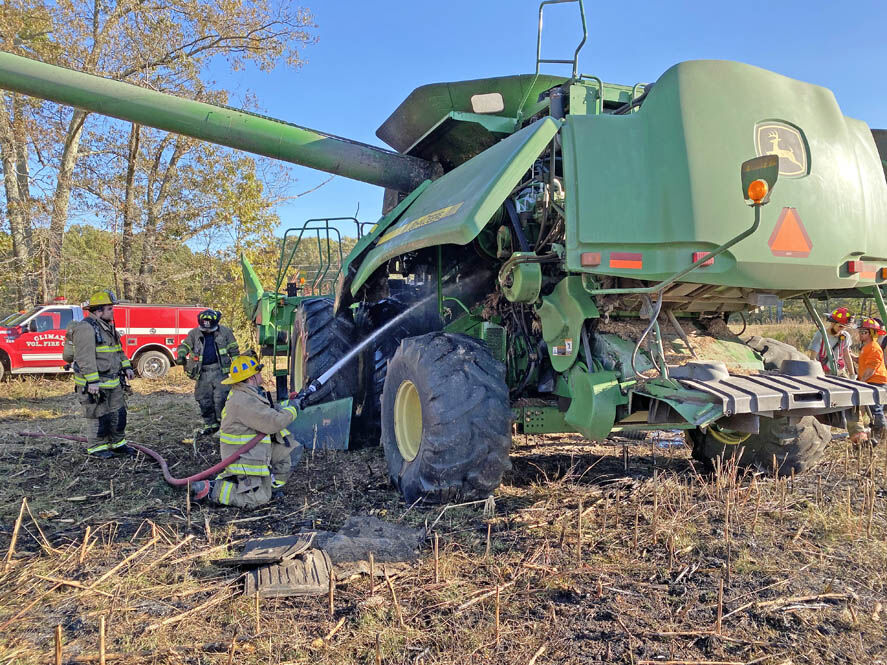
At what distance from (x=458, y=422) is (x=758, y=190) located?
208 centimetres

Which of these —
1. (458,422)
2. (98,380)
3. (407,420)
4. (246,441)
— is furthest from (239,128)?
(458,422)

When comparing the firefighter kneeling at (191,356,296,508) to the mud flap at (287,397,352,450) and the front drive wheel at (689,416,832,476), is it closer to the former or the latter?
the mud flap at (287,397,352,450)

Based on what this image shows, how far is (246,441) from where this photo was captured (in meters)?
4.79

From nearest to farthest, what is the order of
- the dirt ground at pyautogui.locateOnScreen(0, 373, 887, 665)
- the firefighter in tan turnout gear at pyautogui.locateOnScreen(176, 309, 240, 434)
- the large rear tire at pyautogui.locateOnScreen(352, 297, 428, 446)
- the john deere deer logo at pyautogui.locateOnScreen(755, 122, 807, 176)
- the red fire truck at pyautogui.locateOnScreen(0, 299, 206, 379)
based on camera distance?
the dirt ground at pyautogui.locateOnScreen(0, 373, 887, 665)
the john deere deer logo at pyautogui.locateOnScreen(755, 122, 807, 176)
the large rear tire at pyautogui.locateOnScreen(352, 297, 428, 446)
the firefighter in tan turnout gear at pyautogui.locateOnScreen(176, 309, 240, 434)
the red fire truck at pyautogui.locateOnScreen(0, 299, 206, 379)

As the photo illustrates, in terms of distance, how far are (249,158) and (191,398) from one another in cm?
971

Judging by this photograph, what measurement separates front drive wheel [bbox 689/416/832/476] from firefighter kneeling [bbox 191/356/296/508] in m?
3.32

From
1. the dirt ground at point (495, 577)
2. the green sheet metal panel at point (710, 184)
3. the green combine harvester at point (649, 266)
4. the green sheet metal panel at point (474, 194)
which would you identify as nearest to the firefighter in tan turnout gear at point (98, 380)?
the dirt ground at point (495, 577)

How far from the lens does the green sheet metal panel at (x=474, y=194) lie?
142 inches

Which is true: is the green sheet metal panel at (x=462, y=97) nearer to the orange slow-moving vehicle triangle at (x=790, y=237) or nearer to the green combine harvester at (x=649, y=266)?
the green combine harvester at (x=649, y=266)

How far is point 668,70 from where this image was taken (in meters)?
3.97

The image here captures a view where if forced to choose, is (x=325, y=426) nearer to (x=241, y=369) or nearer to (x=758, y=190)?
(x=241, y=369)

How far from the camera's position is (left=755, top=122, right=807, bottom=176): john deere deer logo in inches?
153

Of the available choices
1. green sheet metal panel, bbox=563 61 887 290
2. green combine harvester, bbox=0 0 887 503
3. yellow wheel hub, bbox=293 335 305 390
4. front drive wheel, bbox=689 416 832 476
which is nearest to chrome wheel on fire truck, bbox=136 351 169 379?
yellow wheel hub, bbox=293 335 305 390

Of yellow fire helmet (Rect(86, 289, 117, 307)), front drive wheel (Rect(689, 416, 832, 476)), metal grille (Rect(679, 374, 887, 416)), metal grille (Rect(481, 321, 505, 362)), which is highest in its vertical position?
yellow fire helmet (Rect(86, 289, 117, 307))
